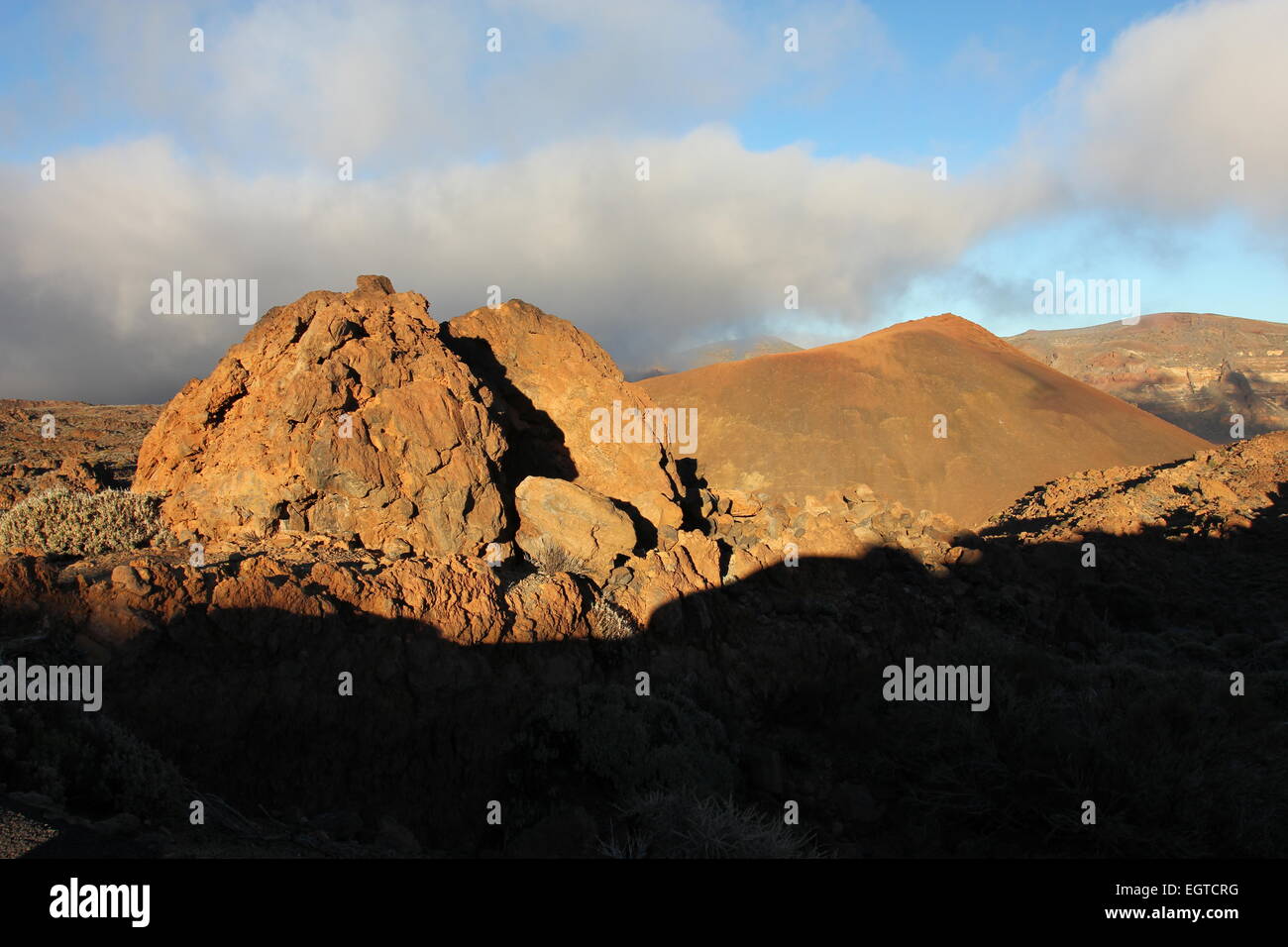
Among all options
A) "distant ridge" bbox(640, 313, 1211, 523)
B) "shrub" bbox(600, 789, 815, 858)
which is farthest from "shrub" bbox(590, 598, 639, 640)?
"distant ridge" bbox(640, 313, 1211, 523)

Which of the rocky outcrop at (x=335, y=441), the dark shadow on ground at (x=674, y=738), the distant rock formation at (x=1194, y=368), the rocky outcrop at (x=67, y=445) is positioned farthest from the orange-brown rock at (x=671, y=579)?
the distant rock formation at (x=1194, y=368)

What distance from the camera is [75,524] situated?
20.9ft

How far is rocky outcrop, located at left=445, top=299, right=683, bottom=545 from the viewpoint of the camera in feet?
31.4

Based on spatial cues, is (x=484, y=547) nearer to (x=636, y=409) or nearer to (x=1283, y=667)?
(x=636, y=409)

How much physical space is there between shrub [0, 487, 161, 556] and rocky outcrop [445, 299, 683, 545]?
3.89 meters

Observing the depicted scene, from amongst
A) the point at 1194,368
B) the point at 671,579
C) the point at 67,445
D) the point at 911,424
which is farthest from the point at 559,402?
the point at 1194,368

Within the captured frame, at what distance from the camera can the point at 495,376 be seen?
9953 mm

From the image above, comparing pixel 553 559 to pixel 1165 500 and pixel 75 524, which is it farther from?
pixel 1165 500

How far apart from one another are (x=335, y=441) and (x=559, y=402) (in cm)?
352

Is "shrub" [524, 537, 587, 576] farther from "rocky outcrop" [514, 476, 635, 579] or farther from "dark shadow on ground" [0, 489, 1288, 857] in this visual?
"dark shadow on ground" [0, 489, 1288, 857]

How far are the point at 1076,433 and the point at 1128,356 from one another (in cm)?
6046
